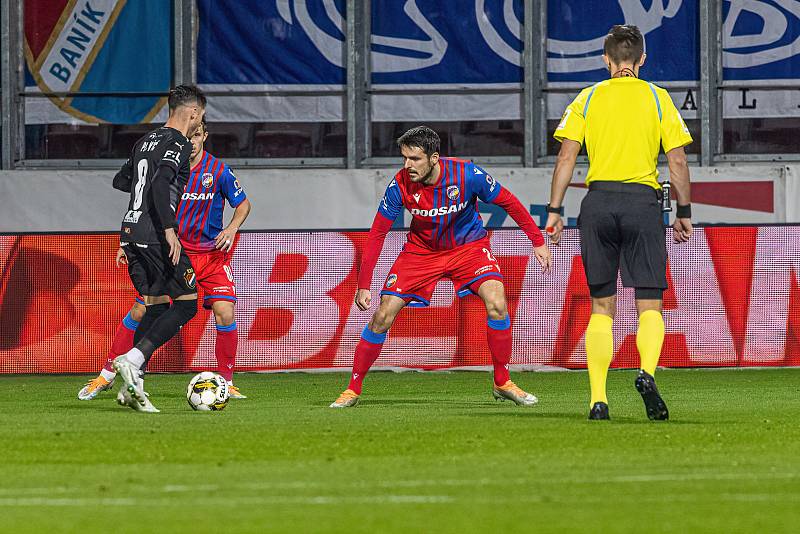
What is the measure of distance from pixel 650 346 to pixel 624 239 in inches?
21.8

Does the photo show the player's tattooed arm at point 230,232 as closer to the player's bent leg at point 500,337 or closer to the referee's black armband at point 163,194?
the referee's black armband at point 163,194

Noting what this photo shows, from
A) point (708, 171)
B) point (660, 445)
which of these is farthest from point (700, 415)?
point (708, 171)

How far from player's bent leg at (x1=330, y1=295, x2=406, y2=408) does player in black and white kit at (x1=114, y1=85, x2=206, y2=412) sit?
3.45ft

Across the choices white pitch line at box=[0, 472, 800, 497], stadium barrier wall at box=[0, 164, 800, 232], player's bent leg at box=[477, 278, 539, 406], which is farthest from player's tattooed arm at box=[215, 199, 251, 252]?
stadium barrier wall at box=[0, 164, 800, 232]

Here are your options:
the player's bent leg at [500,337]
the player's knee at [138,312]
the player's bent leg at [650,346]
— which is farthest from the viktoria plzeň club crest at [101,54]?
the player's bent leg at [650,346]

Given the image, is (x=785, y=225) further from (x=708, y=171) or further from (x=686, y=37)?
(x=686, y=37)

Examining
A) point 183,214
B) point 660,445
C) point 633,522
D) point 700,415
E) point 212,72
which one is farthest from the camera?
point 212,72

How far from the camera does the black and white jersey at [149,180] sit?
8.95 meters

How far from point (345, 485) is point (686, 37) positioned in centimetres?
1510

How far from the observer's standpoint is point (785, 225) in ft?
46.4

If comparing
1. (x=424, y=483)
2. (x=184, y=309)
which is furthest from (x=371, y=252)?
(x=424, y=483)

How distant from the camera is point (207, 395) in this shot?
9.02m

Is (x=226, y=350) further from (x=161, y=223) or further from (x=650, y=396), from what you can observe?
(x=650, y=396)

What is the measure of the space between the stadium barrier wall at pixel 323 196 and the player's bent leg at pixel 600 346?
10.3 m
